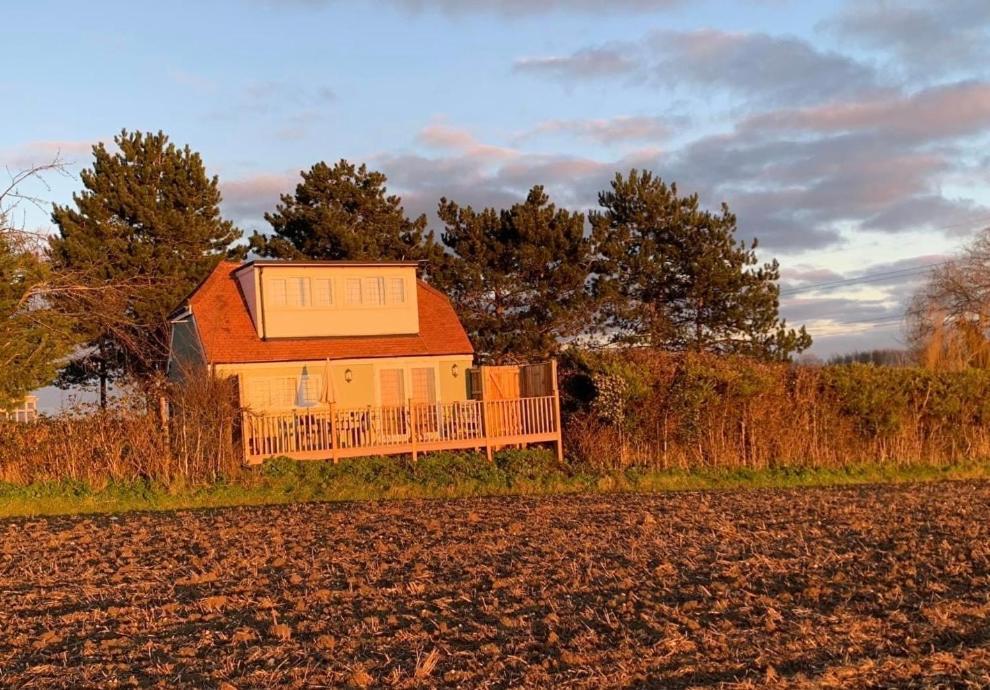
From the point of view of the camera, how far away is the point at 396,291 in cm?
2722

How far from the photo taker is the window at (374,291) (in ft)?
88.1

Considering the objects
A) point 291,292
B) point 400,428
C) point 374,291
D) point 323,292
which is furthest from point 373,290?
point 400,428

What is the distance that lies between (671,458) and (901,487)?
480 centimetres

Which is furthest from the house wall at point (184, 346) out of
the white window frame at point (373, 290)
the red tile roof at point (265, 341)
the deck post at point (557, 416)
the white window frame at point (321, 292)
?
the deck post at point (557, 416)

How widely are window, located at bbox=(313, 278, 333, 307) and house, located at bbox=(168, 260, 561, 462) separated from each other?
3 cm

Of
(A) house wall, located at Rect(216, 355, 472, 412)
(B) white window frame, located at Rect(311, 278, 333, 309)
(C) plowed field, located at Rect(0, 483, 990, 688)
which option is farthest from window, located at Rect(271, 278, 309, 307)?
(C) plowed field, located at Rect(0, 483, 990, 688)

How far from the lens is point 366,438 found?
67.9ft

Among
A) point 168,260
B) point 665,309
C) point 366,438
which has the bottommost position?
point 366,438

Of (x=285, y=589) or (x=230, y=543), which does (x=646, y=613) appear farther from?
(x=230, y=543)

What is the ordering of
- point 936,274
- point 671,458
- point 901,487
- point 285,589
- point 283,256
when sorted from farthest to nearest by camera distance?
point 936,274, point 283,256, point 671,458, point 901,487, point 285,589

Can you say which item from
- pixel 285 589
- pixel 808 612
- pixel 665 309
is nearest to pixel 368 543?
pixel 285 589

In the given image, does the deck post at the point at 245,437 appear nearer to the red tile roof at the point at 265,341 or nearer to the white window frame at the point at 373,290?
the red tile roof at the point at 265,341

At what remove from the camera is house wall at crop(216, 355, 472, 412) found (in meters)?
24.6

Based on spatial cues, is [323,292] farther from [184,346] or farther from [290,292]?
[184,346]
